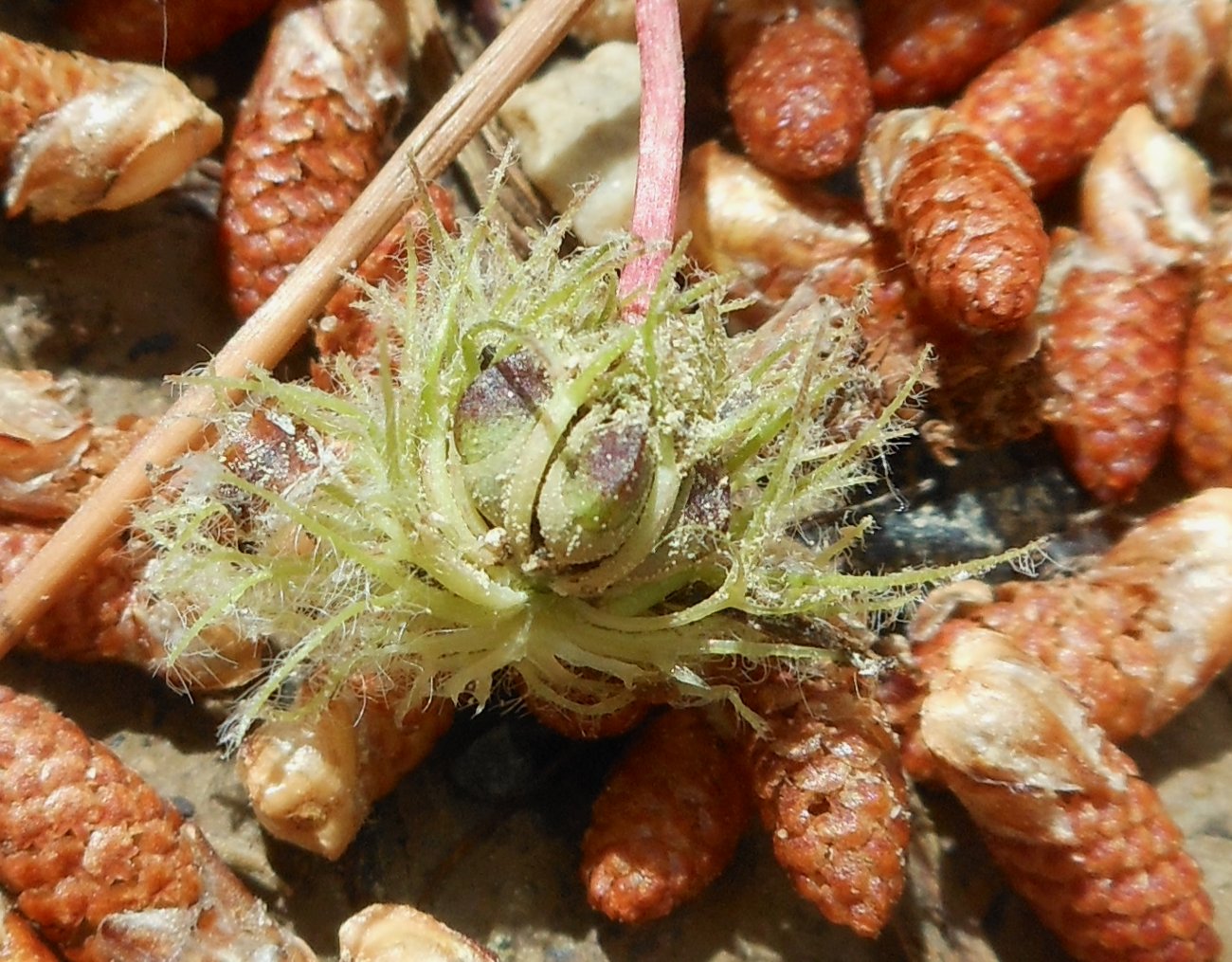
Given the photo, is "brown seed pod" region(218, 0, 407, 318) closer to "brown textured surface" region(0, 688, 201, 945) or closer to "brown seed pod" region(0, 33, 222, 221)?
"brown seed pod" region(0, 33, 222, 221)

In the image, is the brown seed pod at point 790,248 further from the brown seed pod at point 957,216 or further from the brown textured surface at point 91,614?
the brown textured surface at point 91,614

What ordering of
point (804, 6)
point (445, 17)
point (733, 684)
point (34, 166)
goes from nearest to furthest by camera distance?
1. point (733, 684)
2. point (34, 166)
3. point (804, 6)
4. point (445, 17)

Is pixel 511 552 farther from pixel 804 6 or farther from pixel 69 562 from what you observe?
pixel 804 6


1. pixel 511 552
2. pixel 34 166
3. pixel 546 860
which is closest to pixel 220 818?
pixel 546 860

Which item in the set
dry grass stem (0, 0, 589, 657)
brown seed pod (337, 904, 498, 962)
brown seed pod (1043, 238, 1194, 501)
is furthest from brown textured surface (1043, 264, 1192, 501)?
brown seed pod (337, 904, 498, 962)

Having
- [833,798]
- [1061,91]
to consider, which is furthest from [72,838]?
[1061,91]

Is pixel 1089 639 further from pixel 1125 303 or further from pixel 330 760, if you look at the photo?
pixel 330 760
